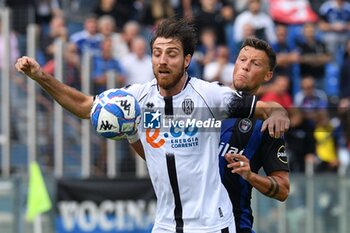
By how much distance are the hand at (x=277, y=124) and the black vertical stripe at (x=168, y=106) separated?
663 millimetres

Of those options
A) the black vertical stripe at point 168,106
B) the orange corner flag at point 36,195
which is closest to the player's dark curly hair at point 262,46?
the black vertical stripe at point 168,106

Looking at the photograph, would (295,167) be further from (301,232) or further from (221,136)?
(221,136)

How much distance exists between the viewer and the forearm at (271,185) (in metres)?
6.77

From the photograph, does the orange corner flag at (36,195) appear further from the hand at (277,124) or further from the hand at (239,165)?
the hand at (239,165)

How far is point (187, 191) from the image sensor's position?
6.91 meters

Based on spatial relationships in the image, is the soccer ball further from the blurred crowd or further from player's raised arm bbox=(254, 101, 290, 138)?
the blurred crowd

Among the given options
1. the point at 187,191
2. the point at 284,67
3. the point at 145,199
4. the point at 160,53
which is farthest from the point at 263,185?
the point at 284,67

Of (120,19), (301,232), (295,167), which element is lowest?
(301,232)

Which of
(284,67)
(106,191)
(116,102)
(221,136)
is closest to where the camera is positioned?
(116,102)

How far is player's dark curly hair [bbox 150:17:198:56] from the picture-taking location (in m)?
6.95

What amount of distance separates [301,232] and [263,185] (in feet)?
24.5

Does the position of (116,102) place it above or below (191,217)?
above

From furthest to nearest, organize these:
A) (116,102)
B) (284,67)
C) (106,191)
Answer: (284,67)
(106,191)
(116,102)

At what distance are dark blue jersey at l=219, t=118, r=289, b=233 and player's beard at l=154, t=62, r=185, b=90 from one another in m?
0.54
